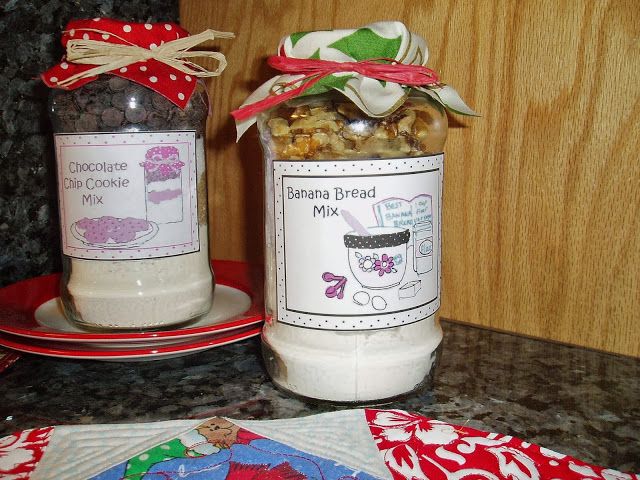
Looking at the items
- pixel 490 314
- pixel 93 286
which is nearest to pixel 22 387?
pixel 93 286

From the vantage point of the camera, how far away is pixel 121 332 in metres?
0.65

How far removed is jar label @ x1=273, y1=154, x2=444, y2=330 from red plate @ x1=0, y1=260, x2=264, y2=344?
116 millimetres

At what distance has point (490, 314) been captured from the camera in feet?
2.41

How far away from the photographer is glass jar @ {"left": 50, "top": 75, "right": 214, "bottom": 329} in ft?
2.06

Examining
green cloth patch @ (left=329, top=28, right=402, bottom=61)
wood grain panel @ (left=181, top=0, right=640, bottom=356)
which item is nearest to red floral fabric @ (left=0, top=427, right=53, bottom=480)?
green cloth patch @ (left=329, top=28, right=402, bottom=61)

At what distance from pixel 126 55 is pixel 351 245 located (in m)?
0.29

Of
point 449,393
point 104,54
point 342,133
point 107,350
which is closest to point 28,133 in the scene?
point 104,54

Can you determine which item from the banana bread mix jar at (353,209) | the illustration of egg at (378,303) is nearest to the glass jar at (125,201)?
the banana bread mix jar at (353,209)

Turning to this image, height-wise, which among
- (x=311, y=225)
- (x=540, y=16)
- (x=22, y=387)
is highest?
(x=540, y=16)

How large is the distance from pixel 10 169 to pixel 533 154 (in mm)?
614

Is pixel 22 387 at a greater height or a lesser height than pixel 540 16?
lesser

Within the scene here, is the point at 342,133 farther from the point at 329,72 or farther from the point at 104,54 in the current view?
the point at 104,54

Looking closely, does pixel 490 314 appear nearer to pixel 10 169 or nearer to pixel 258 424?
pixel 258 424

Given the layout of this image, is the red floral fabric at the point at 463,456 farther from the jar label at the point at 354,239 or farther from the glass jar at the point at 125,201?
the glass jar at the point at 125,201
